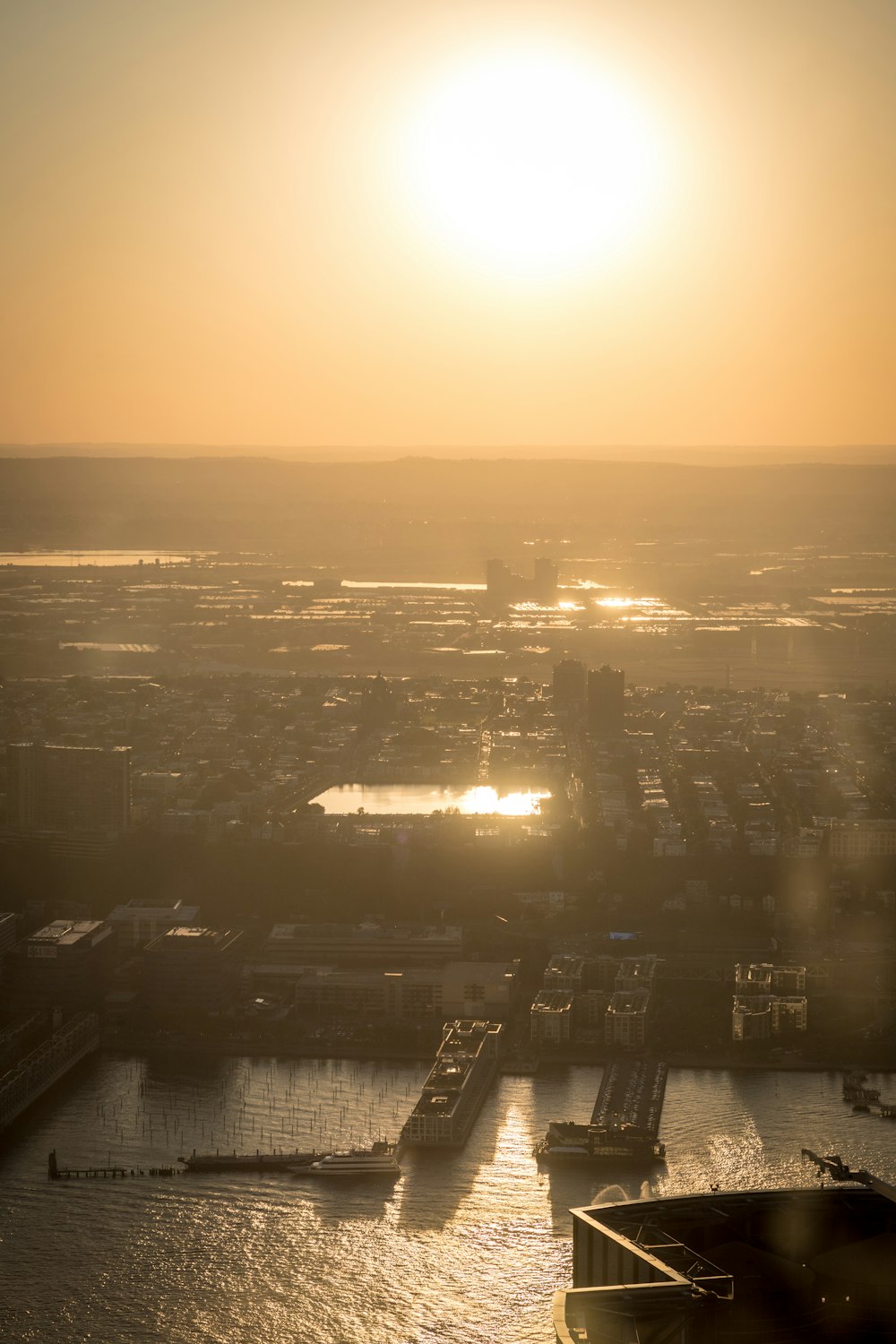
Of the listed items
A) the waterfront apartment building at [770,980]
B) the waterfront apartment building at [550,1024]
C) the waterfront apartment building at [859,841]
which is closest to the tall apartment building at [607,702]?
the waterfront apartment building at [859,841]

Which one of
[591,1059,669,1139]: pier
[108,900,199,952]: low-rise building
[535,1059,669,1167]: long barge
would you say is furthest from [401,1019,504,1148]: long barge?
[108,900,199,952]: low-rise building

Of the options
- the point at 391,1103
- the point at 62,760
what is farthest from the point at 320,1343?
the point at 62,760

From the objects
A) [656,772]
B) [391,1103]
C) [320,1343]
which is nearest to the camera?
[320,1343]

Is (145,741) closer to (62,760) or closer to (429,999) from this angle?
(62,760)

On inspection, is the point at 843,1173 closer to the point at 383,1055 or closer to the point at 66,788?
the point at 383,1055

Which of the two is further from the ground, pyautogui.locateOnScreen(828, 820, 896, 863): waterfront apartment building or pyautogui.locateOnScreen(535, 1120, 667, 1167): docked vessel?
pyautogui.locateOnScreen(828, 820, 896, 863): waterfront apartment building

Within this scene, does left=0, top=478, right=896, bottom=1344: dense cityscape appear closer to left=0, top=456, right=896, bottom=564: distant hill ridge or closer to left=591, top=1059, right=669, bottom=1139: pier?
left=591, top=1059, right=669, bottom=1139: pier
